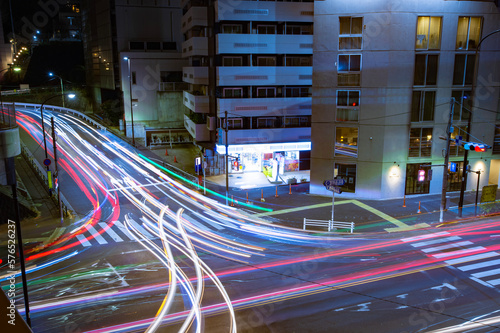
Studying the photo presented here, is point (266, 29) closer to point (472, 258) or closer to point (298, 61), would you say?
point (298, 61)

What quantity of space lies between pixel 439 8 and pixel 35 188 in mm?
30553

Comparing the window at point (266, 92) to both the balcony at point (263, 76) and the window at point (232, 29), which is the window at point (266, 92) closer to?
the balcony at point (263, 76)

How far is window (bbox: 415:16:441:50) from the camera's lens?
26.8 meters

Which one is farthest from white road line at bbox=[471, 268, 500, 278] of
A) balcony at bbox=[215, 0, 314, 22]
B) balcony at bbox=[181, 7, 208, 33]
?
balcony at bbox=[181, 7, 208, 33]

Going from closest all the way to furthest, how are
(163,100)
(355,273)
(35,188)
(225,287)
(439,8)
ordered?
(225,287)
(355,273)
(439,8)
(35,188)
(163,100)

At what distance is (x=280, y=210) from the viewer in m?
26.0

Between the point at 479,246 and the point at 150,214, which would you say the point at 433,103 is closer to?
the point at 479,246

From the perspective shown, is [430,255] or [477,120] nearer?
[430,255]

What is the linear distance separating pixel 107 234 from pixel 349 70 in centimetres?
1897

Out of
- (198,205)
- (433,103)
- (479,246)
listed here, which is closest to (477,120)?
(433,103)

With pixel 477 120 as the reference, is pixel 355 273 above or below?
below

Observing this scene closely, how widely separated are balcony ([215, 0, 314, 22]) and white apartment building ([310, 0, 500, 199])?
6.73 m

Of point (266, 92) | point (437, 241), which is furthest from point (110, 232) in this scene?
point (266, 92)

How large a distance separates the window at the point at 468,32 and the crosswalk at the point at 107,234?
2380cm
